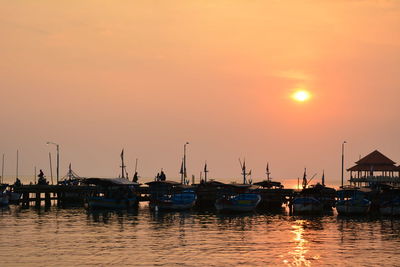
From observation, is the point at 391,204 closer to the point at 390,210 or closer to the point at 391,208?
the point at 391,208

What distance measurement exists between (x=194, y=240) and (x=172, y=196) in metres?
45.3

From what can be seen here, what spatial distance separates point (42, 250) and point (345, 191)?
6008 centimetres

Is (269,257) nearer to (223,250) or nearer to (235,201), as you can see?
(223,250)

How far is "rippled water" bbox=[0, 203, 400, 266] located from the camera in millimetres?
57469

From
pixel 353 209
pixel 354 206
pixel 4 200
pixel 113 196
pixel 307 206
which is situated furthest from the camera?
pixel 4 200

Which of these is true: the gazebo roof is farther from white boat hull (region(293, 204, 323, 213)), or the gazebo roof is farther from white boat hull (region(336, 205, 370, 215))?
white boat hull (region(336, 205, 370, 215))

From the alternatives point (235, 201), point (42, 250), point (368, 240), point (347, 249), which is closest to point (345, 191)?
point (235, 201)

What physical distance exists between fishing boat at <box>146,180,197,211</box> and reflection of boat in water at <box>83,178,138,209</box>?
335cm

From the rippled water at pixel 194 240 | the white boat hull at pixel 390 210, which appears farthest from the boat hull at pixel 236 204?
the white boat hull at pixel 390 210

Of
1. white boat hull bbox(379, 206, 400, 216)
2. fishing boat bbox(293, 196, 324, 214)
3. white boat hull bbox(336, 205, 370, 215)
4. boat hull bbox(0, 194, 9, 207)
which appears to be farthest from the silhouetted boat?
boat hull bbox(0, 194, 9, 207)

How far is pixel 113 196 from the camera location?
117m

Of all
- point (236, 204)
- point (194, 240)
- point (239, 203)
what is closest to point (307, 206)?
point (239, 203)

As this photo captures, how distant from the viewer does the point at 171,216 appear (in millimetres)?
100188

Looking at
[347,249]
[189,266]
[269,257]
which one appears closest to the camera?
[189,266]
